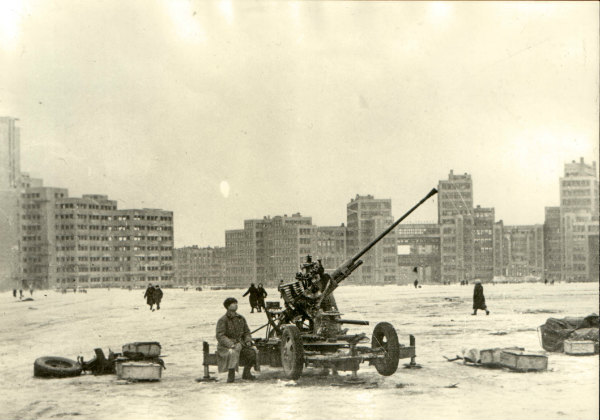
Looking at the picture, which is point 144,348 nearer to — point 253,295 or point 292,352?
point 292,352

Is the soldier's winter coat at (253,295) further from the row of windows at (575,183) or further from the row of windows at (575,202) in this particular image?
the row of windows at (575,183)

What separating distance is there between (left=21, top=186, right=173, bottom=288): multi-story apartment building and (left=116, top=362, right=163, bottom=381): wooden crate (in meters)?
9.20

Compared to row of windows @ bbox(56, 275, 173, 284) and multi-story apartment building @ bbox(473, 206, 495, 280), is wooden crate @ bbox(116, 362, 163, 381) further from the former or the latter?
multi-story apartment building @ bbox(473, 206, 495, 280)

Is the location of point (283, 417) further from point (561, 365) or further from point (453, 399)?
point (561, 365)

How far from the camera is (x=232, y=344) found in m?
11.2

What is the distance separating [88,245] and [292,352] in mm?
48094

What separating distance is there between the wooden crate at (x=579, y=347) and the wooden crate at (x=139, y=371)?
25.9 feet

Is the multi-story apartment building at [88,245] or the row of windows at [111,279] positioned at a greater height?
the multi-story apartment building at [88,245]

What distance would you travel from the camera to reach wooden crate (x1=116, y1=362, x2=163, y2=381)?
11.4m

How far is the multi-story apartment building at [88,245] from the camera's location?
1228 inches

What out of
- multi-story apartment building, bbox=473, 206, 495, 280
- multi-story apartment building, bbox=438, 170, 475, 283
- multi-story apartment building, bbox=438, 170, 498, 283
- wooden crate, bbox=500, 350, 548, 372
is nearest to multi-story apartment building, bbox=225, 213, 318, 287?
wooden crate, bbox=500, 350, 548, 372

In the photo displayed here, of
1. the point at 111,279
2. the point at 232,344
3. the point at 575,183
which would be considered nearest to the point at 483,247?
the point at 111,279

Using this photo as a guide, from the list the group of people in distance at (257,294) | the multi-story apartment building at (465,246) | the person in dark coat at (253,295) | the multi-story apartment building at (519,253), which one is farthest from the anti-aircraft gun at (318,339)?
the multi-story apartment building at (519,253)

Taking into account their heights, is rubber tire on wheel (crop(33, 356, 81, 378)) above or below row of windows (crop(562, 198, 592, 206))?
below
